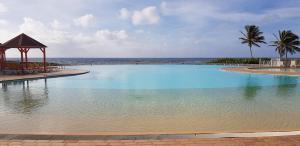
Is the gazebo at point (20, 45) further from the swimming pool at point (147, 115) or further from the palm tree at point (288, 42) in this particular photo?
the palm tree at point (288, 42)

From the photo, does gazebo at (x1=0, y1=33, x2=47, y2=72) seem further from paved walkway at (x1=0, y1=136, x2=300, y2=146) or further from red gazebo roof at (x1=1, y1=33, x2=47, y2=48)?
paved walkway at (x1=0, y1=136, x2=300, y2=146)

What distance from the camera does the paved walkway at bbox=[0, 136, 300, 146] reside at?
418 cm

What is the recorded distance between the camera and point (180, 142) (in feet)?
14.1

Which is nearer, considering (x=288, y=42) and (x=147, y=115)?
(x=147, y=115)

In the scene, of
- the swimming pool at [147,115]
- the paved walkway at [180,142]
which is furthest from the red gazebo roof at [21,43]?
the paved walkway at [180,142]

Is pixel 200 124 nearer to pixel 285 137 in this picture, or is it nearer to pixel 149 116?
pixel 149 116

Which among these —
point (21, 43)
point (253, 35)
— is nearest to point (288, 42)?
point (253, 35)

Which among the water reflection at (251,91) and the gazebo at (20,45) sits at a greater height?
the gazebo at (20,45)

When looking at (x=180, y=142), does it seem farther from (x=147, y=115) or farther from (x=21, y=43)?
(x=21, y=43)

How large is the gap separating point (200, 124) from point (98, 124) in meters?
2.57

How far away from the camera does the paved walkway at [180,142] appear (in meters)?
4.18

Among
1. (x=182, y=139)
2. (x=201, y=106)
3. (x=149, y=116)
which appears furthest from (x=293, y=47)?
(x=182, y=139)

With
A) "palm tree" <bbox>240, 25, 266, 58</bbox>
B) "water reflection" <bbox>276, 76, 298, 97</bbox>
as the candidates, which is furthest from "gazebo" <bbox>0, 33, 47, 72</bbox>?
"palm tree" <bbox>240, 25, 266, 58</bbox>

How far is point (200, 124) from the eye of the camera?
22.3ft
